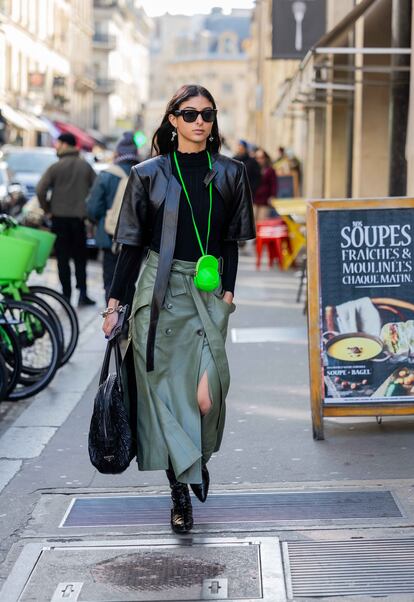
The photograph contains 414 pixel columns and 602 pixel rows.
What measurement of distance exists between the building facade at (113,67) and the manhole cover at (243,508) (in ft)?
288

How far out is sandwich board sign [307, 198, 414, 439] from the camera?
711 centimetres

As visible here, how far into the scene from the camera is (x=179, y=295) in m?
5.42

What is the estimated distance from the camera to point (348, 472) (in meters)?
6.53

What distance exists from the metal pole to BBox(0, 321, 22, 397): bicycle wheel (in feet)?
16.8

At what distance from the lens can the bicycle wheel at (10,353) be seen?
840cm

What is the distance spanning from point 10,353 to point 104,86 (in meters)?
91.7

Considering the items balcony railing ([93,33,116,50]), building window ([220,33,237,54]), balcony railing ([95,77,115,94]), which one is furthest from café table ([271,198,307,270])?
building window ([220,33,237,54])

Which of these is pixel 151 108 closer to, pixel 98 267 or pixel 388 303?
pixel 98 267

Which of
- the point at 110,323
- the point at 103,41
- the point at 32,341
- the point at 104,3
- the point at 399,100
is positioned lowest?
the point at 32,341

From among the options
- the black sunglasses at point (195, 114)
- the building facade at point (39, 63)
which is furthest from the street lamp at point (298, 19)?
the building facade at point (39, 63)

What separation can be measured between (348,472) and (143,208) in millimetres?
1915

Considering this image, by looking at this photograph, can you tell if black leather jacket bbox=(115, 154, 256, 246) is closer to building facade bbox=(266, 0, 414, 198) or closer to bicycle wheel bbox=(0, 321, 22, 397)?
bicycle wheel bbox=(0, 321, 22, 397)

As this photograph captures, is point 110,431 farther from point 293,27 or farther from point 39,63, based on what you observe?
point 39,63

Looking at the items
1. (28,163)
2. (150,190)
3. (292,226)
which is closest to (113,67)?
(28,163)
